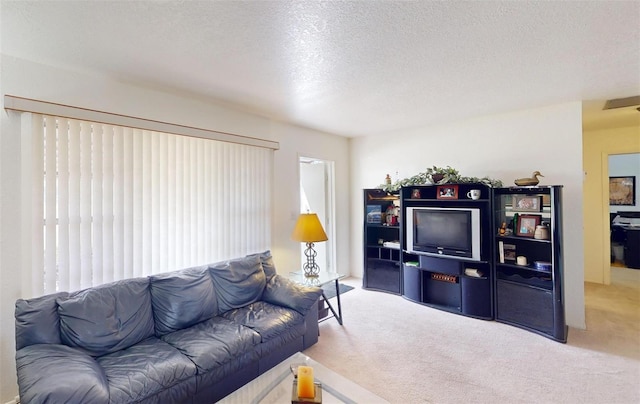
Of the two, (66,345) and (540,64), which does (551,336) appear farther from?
(66,345)

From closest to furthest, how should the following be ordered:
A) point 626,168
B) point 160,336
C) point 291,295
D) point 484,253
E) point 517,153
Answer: point 160,336 → point 291,295 → point 484,253 → point 517,153 → point 626,168

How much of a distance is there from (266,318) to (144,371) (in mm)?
923

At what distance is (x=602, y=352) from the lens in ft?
8.46

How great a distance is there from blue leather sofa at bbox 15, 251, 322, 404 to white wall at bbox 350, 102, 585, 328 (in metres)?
2.79

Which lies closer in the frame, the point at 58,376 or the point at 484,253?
the point at 58,376

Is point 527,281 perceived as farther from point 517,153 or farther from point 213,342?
point 213,342

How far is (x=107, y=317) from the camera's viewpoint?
1.96 m

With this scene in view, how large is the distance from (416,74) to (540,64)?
954 millimetres

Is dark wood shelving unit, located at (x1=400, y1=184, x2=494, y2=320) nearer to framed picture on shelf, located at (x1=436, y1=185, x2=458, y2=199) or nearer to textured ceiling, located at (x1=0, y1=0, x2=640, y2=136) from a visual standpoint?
framed picture on shelf, located at (x1=436, y1=185, x2=458, y2=199)

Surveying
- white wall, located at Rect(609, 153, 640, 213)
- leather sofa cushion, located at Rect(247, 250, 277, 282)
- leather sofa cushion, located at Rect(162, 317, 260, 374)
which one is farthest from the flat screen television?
white wall, located at Rect(609, 153, 640, 213)

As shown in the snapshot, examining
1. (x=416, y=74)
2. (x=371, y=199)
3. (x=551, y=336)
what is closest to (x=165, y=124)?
(x=416, y=74)

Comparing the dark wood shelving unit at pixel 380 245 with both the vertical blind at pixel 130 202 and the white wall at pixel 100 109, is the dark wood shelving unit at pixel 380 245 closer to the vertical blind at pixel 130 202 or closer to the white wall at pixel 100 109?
the white wall at pixel 100 109

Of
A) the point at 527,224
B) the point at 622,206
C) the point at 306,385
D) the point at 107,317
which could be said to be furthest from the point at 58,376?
the point at 622,206

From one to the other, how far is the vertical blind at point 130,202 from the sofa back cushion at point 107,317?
1.20ft
